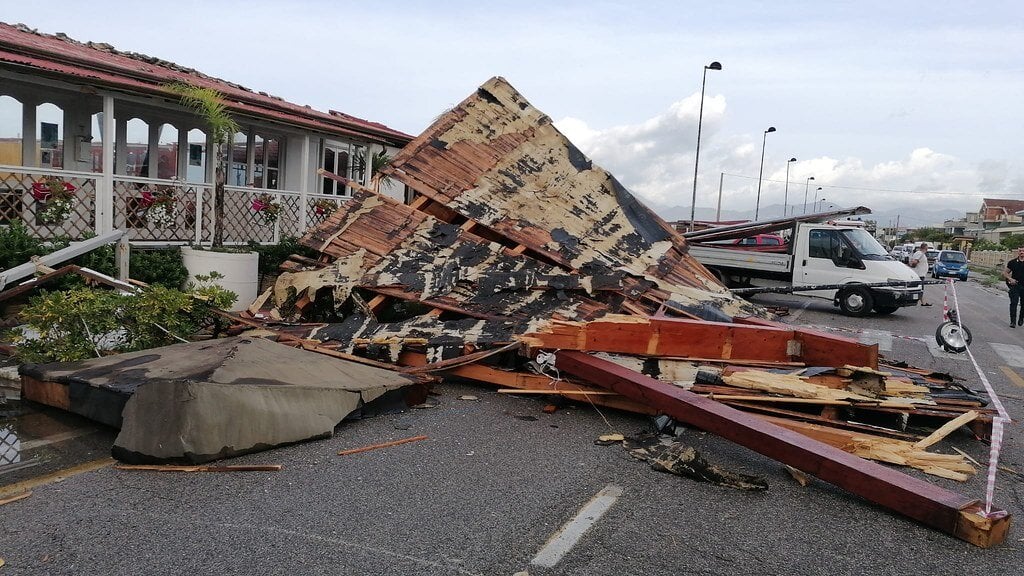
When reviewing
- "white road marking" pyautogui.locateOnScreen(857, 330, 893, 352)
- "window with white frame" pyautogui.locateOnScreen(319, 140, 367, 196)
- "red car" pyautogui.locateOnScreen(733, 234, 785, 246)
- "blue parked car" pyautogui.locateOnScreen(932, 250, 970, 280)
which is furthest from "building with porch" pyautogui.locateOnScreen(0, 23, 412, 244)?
"blue parked car" pyautogui.locateOnScreen(932, 250, 970, 280)

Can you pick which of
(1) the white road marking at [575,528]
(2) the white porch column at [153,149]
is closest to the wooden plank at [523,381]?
(1) the white road marking at [575,528]

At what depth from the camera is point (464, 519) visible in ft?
12.8

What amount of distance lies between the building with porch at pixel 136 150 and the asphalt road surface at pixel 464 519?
5392mm

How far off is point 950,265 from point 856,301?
1107 inches

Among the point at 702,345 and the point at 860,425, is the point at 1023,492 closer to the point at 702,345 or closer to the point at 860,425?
the point at 860,425

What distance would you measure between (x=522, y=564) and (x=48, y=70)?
32.0 ft

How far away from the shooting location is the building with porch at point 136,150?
10.3m

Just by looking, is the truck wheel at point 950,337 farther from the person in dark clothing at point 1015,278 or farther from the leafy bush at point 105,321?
the leafy bush at point 105,321

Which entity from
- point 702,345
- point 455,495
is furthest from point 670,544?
point 702,345

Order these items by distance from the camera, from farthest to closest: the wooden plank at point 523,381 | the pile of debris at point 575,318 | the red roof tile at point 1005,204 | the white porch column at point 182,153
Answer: the red roof tile at point 1005,204 → the white porch column at point 182,153 → the wooden plank at point 523,381 → the pile of debris at point 575,318

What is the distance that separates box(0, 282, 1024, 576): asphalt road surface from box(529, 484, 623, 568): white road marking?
0.04 ft

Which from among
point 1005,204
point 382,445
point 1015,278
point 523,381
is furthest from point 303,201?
point 1005,204

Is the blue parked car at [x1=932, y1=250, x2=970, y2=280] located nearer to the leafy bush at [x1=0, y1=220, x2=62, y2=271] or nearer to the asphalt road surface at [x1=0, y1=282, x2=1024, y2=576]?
the asphalt road surface at [x1=0, y1=282, x2=1024, y2=576]

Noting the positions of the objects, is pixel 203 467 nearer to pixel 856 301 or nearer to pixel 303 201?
pixel 303 201
